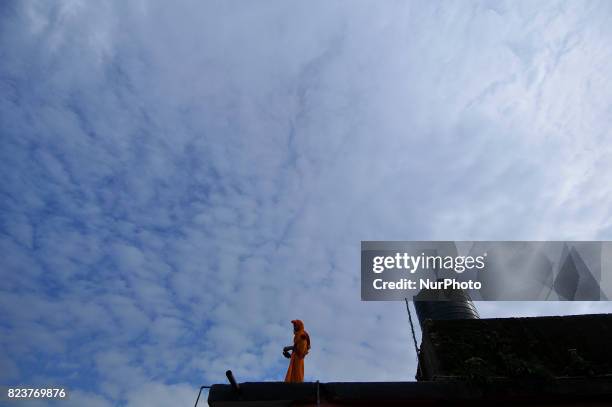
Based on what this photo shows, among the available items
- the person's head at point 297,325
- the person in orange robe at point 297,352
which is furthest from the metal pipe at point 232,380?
the person's head at point 297,325

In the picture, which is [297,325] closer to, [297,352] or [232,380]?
[297,352]

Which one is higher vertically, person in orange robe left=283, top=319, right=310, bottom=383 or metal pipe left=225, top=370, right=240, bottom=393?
person in orange robe left=283, top=319, right=310, bottom=383

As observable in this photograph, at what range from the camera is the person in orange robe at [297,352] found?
20.6 ft

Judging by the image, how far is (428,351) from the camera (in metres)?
5.59

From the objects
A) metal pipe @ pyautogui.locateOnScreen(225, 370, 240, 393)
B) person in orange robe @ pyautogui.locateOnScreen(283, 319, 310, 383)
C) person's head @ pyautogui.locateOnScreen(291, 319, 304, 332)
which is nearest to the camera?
metal pipe @ pyautogui.locateOnScreen(225, 370, 240, 393)

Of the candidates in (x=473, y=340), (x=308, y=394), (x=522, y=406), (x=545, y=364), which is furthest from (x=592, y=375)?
(x=308, y=394)

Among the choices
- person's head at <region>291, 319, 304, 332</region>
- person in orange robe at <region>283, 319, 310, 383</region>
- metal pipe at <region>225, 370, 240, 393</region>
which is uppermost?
person's head at <region>291, 319, 304, 332</region>

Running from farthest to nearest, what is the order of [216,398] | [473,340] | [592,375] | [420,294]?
1. [420,294]
2. [473,340]
3. [592,375]
4. [216,398]

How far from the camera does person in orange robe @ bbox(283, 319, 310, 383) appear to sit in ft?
20.6

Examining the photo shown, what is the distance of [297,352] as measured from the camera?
6590 millimetres

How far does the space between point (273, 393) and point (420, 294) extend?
14.1 metres

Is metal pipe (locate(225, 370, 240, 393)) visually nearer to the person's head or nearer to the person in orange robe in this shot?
the person in orange robe

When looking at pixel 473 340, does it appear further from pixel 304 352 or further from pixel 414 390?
pixel 304 352

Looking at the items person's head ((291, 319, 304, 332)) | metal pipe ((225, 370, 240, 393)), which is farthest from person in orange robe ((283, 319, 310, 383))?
metal pipe ((225, 370, 240, 393))
